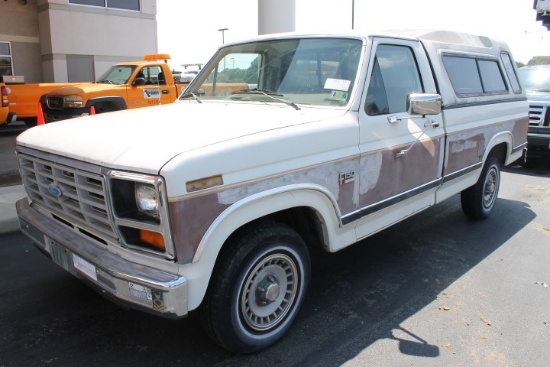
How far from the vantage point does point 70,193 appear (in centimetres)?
288

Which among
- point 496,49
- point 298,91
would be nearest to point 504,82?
point 496,49

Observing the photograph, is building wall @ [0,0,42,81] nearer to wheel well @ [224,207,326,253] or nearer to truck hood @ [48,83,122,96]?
truck hood @ [48,83,122,96]

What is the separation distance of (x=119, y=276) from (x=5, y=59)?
19488mm

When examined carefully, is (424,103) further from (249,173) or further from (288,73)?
(249,173)

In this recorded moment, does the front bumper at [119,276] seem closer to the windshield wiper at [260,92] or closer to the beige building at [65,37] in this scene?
the windshield wiper at [260,92]

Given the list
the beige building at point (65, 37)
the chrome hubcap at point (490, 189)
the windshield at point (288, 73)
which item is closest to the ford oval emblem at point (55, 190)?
the windshield at point (288, 73)

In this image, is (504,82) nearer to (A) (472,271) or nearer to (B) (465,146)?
(B) (465,146)

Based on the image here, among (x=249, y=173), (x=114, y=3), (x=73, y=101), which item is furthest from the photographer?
(x=114, y=3)

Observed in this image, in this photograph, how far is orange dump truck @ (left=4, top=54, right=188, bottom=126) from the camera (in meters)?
11.0

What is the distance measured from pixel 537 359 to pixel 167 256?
243 centimetres

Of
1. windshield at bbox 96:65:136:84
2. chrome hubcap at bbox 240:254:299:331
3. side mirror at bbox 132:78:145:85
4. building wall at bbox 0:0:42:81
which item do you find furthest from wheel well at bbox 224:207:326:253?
building wall at bbox 0:0:42:81

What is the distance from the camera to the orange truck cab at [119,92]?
35.8ft

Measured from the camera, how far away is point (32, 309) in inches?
139

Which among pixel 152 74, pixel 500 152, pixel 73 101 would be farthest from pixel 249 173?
pixel 152 74
